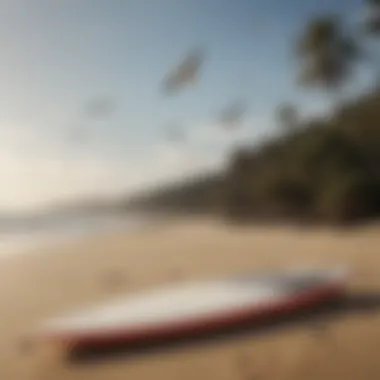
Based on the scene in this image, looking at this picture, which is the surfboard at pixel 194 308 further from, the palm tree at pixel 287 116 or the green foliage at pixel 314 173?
the palm tree at pixel 287 116

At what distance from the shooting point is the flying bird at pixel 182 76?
136cm

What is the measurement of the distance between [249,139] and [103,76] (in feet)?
1.08

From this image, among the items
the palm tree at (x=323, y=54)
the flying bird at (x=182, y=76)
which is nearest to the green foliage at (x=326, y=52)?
the palm tree at (x=323, y=54)

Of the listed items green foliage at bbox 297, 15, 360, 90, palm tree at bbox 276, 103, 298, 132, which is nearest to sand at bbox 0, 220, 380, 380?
palm tree at bbox 276, 103, 298, 132

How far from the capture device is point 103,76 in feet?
4.46

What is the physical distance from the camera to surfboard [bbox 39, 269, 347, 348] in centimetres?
124

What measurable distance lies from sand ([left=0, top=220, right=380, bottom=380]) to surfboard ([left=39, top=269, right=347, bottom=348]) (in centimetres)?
2

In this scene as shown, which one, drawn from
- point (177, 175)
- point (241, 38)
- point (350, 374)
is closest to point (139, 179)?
point (177, 175)

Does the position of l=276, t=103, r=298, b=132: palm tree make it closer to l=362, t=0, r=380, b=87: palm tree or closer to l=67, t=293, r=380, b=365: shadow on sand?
l=362, t=0, r=380, b=87: palm tree

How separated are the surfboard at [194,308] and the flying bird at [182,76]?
0.40m

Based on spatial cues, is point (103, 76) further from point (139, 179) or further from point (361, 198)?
point (361, 198)

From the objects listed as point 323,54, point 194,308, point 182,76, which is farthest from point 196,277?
point 323,54

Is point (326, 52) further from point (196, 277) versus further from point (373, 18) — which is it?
point (196, 277)

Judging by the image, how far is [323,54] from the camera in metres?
1.34
